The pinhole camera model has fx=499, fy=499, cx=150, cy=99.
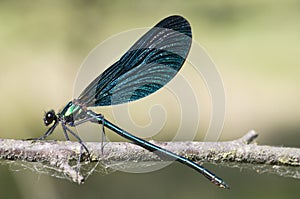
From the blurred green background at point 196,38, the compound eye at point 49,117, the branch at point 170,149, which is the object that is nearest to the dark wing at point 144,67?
the compound eye at point 49,117

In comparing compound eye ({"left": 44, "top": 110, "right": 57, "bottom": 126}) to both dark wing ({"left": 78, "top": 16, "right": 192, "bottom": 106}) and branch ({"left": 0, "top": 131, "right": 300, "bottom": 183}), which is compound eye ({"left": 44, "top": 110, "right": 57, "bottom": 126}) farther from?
branch ({"left": 0, "top": 131, "right": 300, "bottom": 183})

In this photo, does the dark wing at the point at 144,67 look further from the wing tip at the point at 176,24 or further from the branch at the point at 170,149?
the branch at the point at 170,149

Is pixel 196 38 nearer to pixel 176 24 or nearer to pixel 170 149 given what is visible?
pixel 176 24

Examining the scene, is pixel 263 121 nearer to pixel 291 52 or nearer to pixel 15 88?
pixel 291 52

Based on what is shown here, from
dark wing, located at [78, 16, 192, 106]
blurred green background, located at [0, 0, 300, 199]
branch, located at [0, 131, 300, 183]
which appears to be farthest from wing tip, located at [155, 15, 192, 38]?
blurred green background, located at [0, 0, 300, 199]

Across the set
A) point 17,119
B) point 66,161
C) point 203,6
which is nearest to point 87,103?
point 66,161
